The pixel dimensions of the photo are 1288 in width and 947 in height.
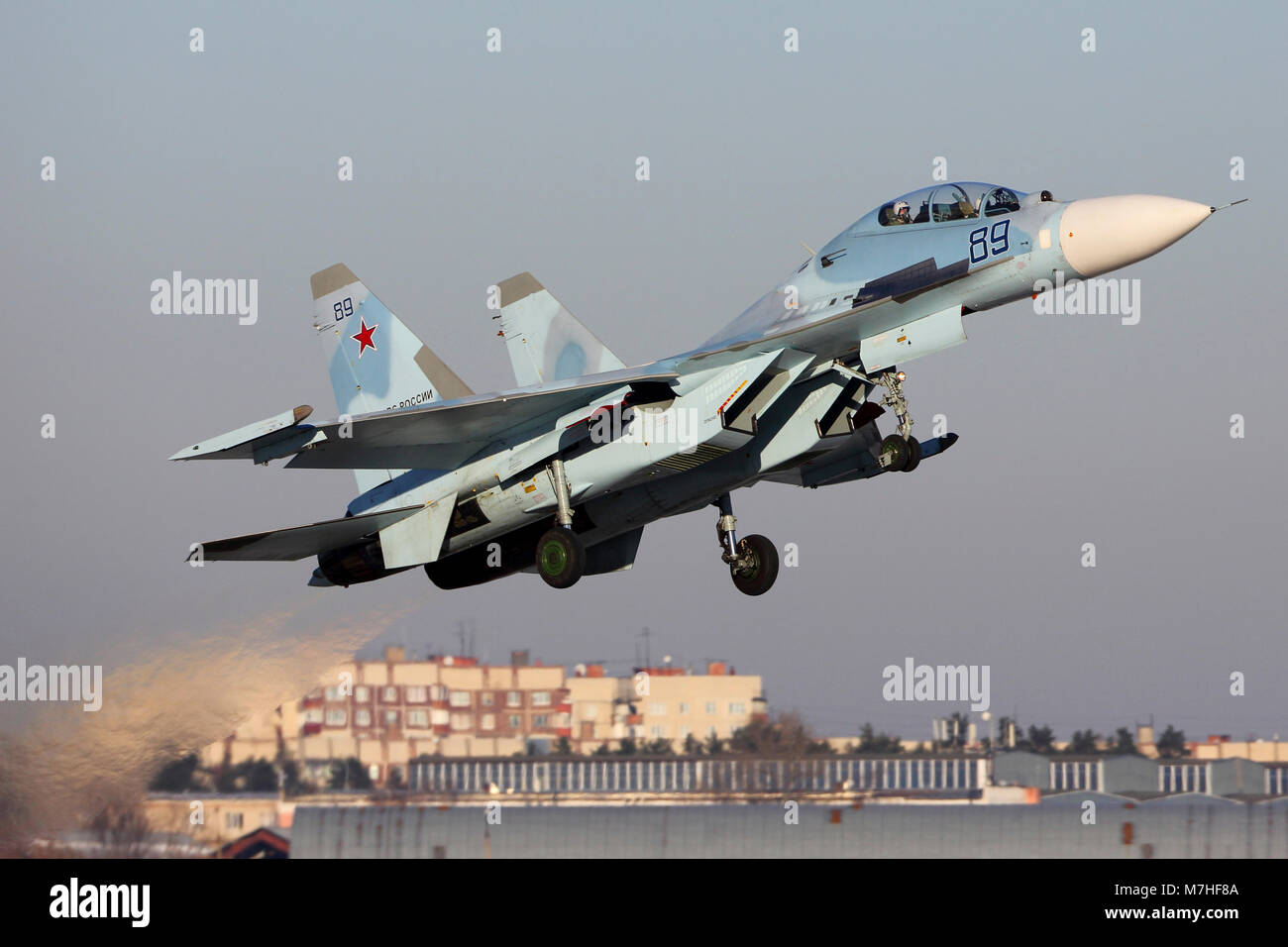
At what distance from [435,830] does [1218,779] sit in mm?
18959

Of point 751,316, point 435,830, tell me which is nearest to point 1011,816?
point 435,830

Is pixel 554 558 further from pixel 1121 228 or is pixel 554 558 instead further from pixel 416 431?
pixel 1121 228

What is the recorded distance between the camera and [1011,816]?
37406mm

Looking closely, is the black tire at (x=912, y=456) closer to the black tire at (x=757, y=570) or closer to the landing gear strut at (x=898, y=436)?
the landing gear strut at (x=898, y=436)

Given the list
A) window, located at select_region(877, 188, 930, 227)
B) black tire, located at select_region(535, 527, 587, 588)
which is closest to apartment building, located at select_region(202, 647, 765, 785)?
black tire, located at select_region(535, 527, 587, 588)

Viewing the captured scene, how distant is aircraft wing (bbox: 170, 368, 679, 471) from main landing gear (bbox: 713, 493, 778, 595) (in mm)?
2790

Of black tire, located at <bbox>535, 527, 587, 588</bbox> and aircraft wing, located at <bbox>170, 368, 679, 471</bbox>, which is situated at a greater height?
aircraft wing, located at <bbox>170, 368, 679, 471</bbox>

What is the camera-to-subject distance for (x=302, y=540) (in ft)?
61.3

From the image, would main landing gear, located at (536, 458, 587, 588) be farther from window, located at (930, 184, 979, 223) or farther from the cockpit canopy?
window, located at (930, 184, 979, 223)

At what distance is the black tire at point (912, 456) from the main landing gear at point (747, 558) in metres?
3.59

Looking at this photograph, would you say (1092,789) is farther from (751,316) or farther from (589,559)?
(751,316)

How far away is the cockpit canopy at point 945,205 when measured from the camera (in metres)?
15.8

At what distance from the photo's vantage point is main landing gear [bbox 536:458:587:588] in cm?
1748

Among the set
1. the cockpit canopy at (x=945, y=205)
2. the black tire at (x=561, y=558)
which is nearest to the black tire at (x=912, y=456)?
the cockpit canopy at (x=945, y=205)
